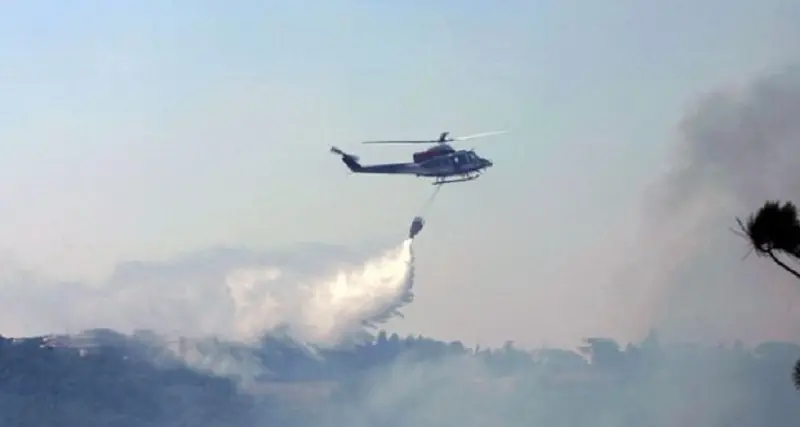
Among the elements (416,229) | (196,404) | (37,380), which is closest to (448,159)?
(416,229)

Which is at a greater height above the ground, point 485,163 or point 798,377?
point 485,163

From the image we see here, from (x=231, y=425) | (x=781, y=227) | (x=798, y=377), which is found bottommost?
(x=798, y=377)

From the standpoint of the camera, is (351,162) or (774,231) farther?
(351,162)

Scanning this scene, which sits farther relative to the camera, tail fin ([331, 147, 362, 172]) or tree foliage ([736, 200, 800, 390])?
tail fin ([331, 147, 362, 172])

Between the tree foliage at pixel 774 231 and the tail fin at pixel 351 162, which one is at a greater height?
the tail fin at pixel 351 162

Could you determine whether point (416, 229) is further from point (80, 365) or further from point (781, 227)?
point (781, 227)

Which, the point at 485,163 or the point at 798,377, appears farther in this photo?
the point at 485,163

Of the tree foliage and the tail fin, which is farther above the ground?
the tail fin

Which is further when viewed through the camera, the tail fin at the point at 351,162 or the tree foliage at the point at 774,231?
the tail fin at the point at 351,162

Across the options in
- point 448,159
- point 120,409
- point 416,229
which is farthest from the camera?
point 120,409

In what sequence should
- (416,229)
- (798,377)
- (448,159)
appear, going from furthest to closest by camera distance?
(416,229) → (448,159) → (798,377)

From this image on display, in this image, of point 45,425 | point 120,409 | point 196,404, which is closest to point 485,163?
point 196,404
